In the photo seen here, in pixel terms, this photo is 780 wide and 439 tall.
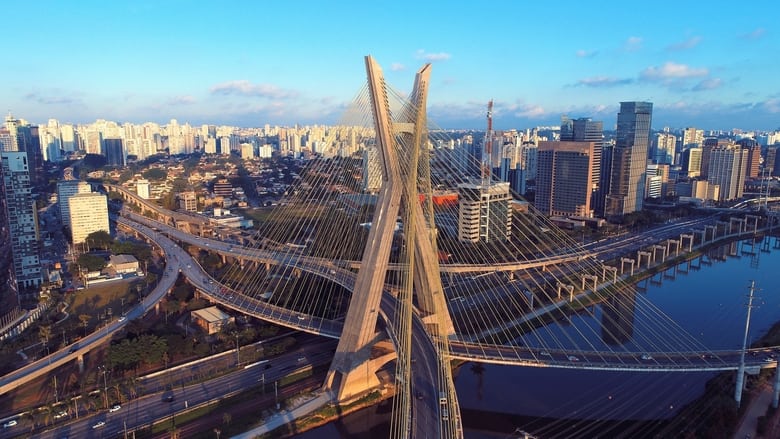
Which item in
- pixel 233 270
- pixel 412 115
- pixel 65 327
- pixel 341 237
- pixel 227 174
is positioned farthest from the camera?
pixel 227 174

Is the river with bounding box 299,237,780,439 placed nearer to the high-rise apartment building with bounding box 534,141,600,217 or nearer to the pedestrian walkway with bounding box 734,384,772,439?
the pedestrian walkway with bounding box 734,384,772,439

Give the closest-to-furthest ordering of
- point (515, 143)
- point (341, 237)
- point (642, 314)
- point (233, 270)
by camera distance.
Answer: point (642, 314)
point (233, 270)
point (341, 237)
point (515, 143)

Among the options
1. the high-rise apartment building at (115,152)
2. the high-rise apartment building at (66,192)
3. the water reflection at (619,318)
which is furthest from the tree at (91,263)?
the high-rise apartment building at (115,152)

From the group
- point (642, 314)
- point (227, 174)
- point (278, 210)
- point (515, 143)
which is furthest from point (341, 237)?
point (515, 143)

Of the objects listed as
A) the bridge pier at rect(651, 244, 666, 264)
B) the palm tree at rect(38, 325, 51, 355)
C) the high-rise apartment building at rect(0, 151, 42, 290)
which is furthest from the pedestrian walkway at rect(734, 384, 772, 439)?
the high-rise apartment building at rect(0, 151, 42, 290)

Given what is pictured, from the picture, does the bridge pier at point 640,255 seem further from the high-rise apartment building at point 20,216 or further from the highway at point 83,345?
the high-rise apartment building at point 20,216

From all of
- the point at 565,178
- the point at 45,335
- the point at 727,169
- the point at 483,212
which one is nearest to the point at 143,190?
the point at 483,212

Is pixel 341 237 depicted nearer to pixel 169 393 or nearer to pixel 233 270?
pixel 233 270

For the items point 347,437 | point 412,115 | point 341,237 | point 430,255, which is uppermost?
point 412,115
